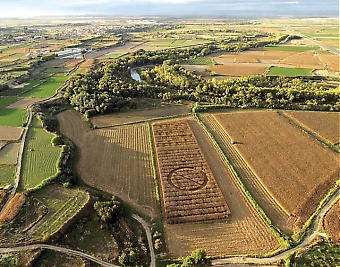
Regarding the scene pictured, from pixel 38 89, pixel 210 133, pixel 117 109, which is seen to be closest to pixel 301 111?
pixel 210 133

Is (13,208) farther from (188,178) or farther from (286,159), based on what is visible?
(286,159)

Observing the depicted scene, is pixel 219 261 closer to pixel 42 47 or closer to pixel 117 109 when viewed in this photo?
pixel 117 109

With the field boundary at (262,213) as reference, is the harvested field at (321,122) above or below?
above

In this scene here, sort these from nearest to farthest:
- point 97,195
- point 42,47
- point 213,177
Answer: point 97,195 → point 213,177 → point 42,47

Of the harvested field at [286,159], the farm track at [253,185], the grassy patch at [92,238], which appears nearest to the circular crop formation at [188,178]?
the farm track at [253,185]

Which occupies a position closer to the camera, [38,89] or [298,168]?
[298,168]

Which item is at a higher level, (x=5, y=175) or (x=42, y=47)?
(x=42, y=47)

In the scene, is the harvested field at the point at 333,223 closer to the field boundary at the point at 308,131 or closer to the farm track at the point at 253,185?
the farm track at the point at 253,185

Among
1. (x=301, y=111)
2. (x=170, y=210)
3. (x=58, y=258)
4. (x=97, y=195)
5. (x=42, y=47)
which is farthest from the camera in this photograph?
(x=42, y=47)
